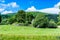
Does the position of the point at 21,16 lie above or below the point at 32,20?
above

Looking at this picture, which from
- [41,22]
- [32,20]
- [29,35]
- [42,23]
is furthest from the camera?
[32,20]

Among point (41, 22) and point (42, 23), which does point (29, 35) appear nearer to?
point (41, 22)

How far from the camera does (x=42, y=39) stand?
10188 mm

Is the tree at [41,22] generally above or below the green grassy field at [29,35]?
above

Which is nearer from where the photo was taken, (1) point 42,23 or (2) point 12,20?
(1) point 42,23

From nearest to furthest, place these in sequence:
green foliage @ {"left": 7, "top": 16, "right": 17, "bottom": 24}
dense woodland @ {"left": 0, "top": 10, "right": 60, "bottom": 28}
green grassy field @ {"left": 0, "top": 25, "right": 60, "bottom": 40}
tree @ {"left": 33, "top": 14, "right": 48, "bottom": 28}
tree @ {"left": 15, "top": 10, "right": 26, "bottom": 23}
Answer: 1. green grassy field @ {"left": 0, "top": 25, "right": 60, "bottom": 40}
2. tree @ {"left": 33, "top": 14, "right": 48, "bottom": 28}
3. dense woodland @ {"left": 0, "top": 10, "right": 60, "bottom": 28}
4. tree @ {"left": 15, "top": 10, "right": 26, "bottom": 23}
5. green foliage @ {"left": 7, "top": 16, "right": 17, "bottom": 24}

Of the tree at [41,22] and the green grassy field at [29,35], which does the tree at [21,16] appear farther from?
the green grassy field at [29,35]

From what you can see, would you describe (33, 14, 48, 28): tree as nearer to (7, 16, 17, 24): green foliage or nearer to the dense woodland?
the dense woodland

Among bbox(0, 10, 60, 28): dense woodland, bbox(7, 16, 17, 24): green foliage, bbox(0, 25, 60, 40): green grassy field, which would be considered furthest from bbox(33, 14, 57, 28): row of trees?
bbox(7, 16, 17, 24): green foliage

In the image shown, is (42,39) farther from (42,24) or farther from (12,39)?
(42,24)

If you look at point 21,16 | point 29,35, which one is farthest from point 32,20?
point 29,35

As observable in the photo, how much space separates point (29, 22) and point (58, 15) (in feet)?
18.4

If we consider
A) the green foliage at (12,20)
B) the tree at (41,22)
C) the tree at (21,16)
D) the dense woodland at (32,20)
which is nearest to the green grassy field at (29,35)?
the tree at (41,22)

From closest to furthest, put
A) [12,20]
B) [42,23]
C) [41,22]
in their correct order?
[41,22] → [42,23] → [12,20]
